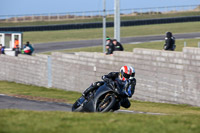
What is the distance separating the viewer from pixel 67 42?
49.5 metres

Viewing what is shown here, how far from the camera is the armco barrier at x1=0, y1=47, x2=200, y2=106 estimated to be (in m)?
17.3

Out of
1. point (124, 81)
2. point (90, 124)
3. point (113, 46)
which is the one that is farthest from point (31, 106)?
point (90, 124)

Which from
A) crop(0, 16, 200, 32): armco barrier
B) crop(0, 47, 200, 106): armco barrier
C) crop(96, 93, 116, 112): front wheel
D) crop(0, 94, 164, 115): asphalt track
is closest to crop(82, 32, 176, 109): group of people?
crop(96, 93, 116, 112): front wheel

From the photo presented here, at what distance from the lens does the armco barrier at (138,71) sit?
17297 millimetres

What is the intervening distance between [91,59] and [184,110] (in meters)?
7.78

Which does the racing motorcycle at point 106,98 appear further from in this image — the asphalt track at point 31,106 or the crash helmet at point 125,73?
the asphalt track at point 31,106

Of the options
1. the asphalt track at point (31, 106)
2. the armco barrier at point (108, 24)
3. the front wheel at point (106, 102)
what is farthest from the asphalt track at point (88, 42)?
the front wheel at point (106, 102)

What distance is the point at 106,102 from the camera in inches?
451

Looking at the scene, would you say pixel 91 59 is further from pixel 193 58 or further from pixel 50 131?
pixel 50 131

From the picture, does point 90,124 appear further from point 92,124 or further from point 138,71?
point 138,71

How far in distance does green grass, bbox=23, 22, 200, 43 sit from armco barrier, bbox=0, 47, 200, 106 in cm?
2332

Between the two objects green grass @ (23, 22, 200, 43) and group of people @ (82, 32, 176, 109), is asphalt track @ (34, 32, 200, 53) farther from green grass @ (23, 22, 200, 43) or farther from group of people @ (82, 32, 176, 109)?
group of people @ (82, 32, 176, 109)

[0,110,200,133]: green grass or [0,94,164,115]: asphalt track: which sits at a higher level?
[0,110,200,133]: green grass

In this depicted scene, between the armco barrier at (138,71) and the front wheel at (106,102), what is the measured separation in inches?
249
